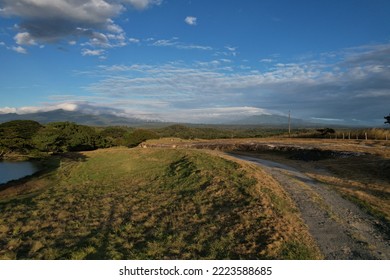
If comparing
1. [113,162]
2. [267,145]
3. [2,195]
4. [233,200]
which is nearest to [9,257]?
[233,200]

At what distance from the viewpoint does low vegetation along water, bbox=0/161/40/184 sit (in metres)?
48.7

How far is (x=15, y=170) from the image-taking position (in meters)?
55.3

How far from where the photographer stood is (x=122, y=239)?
42.2 ft

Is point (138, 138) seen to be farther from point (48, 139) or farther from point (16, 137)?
point (16, 137)

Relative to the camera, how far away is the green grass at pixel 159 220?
1098cm

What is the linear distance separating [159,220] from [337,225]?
8.16m

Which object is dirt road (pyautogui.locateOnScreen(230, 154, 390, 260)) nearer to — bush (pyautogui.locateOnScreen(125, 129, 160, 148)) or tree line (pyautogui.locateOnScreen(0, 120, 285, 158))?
tree line (pyautogui.locateOnScreen(0, 120, 285, 158))

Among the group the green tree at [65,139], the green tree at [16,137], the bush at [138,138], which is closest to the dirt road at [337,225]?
the green tree at [16,137]

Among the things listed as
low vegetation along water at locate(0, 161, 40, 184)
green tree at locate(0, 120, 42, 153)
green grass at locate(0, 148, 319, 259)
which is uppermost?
green tree at locate(0, 120, 42, 153)

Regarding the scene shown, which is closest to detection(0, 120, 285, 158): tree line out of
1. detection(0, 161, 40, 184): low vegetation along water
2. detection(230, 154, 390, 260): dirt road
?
detection(0, 161, 40, 184): low vegetation along water

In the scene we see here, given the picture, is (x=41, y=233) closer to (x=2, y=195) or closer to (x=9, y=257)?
(x=9, y=257)

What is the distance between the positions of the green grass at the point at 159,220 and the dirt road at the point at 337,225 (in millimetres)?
769

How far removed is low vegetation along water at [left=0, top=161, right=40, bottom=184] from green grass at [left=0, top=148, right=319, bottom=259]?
999 inches

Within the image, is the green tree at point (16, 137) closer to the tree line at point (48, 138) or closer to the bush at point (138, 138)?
the tree line at point (48, 138)
